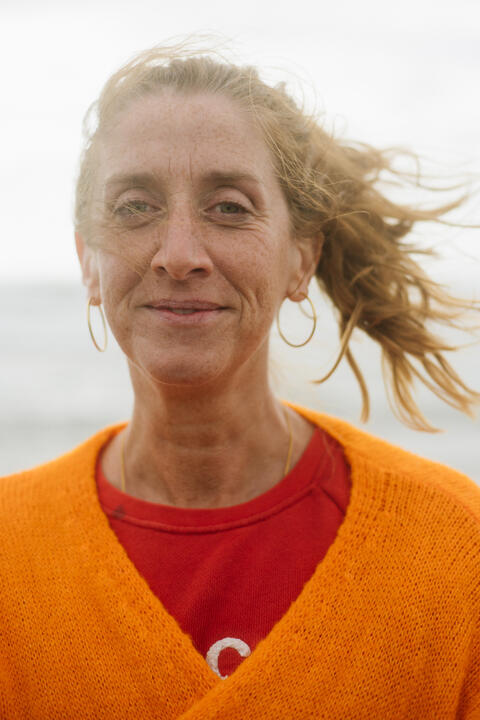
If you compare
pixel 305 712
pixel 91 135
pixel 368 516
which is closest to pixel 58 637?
pixel 305 712

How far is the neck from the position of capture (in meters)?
2.17

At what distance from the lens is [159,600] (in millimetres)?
1962

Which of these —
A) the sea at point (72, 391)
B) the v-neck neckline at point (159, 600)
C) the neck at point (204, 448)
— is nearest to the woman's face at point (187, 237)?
the neck at point (204, 448)

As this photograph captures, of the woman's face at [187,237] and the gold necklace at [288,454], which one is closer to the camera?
the woman's face at [187,237]

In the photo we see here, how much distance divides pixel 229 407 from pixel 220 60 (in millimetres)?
909

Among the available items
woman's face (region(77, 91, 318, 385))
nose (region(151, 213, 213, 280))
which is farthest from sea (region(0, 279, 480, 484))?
nose (region(151, 213, 213, 280))

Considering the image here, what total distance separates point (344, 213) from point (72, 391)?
8666 mm

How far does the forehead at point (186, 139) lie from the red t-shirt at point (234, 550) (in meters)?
0.82

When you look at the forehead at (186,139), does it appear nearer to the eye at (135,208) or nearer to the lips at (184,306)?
the eye at (135,208)

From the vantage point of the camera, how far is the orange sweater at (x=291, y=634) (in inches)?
72.9

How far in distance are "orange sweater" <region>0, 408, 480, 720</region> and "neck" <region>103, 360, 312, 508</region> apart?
0.22 meters

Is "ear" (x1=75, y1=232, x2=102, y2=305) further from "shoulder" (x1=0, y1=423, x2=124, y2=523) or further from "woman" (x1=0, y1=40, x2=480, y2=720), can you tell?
"shoulder" (x1=0, y1=423, x2=124, y2=523)

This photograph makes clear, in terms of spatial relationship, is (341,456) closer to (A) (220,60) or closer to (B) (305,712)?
(B) (305,712)

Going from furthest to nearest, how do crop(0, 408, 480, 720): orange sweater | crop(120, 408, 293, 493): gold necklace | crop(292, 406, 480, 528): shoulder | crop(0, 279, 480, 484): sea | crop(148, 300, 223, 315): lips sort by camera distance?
A: crop(0, 279, 480, 484): sea, crop(120, 408, 293, 493): gold necklace, crop(292, 406, 480, 528): shoulder, crop(148, 300, 223, 315): lips, crop(0, 408, 480, 720): orange sweater
